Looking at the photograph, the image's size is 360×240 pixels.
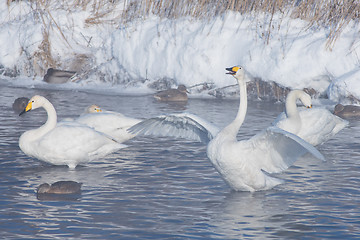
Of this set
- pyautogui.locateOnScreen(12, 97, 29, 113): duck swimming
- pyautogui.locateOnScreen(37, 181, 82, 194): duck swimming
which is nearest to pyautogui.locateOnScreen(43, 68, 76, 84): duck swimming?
pyautogui.locateOnScreen(12, 97, 29, 113): duck swimming

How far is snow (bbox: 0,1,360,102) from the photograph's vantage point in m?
15.8

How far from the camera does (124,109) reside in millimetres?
14727

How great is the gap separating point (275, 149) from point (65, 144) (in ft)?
9.65

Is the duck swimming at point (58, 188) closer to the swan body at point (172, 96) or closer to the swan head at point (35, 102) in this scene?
the swan head at point (35, 102)

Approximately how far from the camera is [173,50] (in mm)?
18375

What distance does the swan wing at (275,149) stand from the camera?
24.0ft

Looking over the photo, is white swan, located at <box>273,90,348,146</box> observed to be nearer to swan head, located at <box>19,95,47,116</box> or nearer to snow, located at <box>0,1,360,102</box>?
swan head, located at <box>19,95,47,116</box>

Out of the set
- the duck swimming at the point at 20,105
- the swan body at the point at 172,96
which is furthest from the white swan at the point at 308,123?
the duck swimming at the point at 20,105

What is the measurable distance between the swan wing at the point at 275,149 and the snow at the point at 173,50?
7.47 metres

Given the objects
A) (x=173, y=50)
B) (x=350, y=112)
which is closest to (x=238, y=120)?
(x=350, y=112)

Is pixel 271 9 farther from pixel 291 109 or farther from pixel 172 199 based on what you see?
pixel 172 199

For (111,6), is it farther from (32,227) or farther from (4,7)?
(32,227)

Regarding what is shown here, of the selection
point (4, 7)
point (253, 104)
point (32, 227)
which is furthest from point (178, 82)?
point (32, 227)

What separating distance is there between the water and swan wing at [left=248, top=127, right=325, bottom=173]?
36 centimetres
